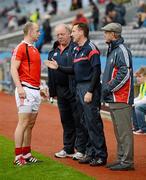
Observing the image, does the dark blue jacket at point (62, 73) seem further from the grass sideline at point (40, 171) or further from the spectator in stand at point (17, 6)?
the spectator in stand at point (17, 6)

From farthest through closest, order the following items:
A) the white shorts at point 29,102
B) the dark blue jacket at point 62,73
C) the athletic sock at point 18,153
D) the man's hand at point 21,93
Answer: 1. the dark blue jacket at point 62,73
2. the athletic sock at point 18,153
3. the white shorts at point 29,102
4. the man's hand at point 21,93

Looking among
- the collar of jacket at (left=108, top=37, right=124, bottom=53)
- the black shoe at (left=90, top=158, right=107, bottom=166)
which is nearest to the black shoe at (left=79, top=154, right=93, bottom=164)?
the black shoe at (left=90, top=158, right=107, bottom=166)

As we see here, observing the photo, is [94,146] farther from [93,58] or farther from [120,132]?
[93,58]

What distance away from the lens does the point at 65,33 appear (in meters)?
9.48

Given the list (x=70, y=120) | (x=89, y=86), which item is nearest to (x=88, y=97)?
(x=89, y=86)

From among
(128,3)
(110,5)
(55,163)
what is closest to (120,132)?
(55,163)

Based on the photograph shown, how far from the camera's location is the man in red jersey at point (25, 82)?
29.3ft

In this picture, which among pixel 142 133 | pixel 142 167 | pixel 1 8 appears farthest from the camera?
pixel 1 8

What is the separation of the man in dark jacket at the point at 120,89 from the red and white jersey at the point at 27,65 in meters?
1.00

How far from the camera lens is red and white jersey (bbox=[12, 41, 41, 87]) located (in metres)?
8.99

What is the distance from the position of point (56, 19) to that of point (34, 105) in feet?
76.8

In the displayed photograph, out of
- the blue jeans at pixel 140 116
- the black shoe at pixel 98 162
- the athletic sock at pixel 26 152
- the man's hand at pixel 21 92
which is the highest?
the man's hand at pixel 21 92

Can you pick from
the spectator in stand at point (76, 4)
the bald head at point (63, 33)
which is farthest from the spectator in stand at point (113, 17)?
the bald head at point (63, 33)

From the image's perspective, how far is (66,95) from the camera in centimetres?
970
